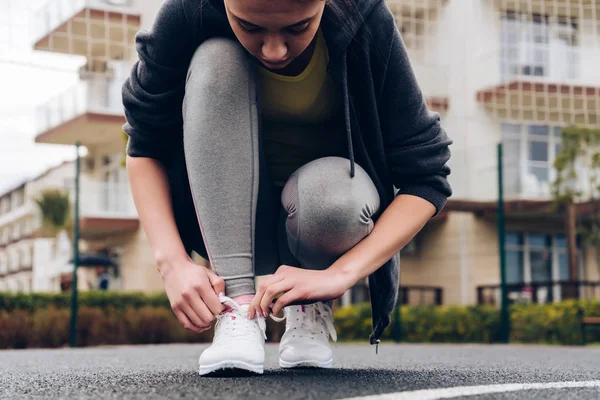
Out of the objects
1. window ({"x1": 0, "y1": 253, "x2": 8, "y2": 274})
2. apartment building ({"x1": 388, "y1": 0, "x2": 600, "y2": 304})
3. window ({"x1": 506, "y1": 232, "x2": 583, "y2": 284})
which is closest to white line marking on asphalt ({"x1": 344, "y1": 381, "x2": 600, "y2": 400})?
apartment building ({"x1": 388, "y1": 0, "x2": 600, "y2": 304})

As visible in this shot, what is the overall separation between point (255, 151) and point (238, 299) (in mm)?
262

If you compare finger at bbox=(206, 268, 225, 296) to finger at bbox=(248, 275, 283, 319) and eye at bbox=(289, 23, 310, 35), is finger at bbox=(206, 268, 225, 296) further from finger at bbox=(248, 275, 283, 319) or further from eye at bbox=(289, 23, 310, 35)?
eye at bbox=(289, 23, 310, 35)

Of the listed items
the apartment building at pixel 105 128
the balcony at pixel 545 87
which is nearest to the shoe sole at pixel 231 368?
the apartment building at pixel 105 128

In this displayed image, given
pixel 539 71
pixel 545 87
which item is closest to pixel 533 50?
pixel 539 71

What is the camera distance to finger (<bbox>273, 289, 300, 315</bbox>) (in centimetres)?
124

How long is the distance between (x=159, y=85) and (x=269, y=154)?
258 mm

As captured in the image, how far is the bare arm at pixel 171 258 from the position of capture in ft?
4.19

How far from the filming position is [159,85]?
1.49 metres

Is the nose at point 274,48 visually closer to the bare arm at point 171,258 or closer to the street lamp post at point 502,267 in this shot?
the bare arm at point 171,258

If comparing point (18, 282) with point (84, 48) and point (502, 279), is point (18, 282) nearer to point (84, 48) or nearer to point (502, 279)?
point (84, 48)

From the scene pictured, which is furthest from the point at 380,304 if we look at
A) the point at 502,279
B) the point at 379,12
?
the point at 502,279

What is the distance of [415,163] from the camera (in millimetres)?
1494

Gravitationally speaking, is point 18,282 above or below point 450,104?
below

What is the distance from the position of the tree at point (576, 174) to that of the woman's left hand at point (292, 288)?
10047mm
